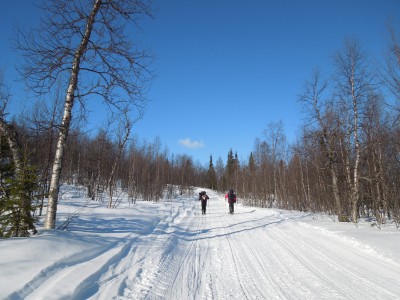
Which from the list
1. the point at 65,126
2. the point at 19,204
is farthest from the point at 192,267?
the point at 65,126

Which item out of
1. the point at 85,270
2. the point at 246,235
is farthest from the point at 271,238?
the point at 85,270

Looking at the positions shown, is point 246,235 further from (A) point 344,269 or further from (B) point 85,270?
(B) point 85,270

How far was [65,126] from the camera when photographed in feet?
25.6

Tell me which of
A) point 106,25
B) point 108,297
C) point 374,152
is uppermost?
point 106,25

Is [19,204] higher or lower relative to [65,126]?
lower

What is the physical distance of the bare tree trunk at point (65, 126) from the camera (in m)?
7.61

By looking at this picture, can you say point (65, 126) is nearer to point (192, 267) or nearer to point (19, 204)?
point (19, 204)

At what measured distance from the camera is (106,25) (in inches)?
328

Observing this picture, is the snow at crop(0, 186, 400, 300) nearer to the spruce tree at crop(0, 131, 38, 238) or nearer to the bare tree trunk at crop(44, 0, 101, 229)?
the spruce tree at crop(0, 131, 38, 238)

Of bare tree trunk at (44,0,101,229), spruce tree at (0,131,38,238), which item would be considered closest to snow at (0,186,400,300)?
spruce tree at (0,131,38,238)

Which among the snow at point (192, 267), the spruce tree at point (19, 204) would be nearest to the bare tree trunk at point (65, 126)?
the spruce tree at point (19, 204)

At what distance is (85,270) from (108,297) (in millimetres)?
1076

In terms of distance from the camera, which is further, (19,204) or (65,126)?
(65,126)

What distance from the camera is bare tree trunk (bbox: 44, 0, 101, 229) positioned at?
7.61 metres
